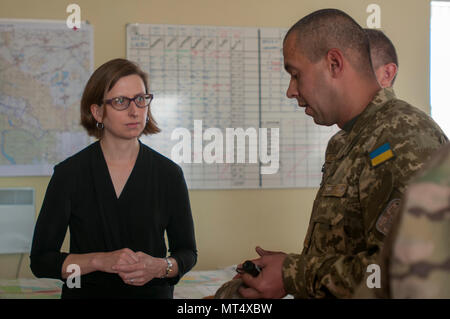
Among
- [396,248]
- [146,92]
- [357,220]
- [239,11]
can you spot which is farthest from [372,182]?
[239,11]

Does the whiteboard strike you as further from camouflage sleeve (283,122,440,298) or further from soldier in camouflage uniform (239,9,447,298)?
camouflage sleeve (283,122,440,298)

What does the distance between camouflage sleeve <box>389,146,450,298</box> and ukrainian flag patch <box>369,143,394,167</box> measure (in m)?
0.74

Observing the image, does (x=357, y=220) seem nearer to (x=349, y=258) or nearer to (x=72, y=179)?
(x=349, y=258)

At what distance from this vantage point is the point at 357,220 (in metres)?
1.16

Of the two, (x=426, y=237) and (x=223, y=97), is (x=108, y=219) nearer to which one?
(x=426, y=237)

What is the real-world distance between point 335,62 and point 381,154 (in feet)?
1.07

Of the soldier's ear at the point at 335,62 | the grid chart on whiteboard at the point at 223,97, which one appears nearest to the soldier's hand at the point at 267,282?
the soldier's ear at the point at 335,62

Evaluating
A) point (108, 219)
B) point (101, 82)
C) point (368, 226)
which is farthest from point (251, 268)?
point (101, 82)

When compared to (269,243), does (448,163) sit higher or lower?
higher

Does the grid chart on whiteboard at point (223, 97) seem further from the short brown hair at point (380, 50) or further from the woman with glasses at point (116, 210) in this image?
the woman with glasses at point (116, 210)

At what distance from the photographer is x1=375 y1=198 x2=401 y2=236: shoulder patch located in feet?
3.32

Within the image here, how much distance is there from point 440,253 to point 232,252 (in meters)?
3.01

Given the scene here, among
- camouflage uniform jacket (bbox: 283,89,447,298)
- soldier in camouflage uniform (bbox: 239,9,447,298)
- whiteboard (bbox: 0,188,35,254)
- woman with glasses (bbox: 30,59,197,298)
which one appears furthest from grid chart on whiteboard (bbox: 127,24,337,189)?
camouflage uniform jacket (bbox: 283,89,447,298)

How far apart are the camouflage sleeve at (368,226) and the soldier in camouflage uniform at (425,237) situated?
0.66 metres
